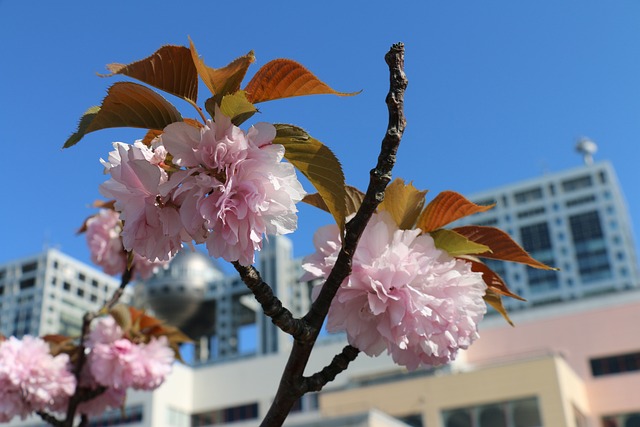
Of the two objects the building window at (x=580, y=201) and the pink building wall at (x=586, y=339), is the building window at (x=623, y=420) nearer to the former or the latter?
the pink building wall at (x=586, y=339)

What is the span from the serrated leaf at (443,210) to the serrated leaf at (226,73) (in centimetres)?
66

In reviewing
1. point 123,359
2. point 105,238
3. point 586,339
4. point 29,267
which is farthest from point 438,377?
point 29,267

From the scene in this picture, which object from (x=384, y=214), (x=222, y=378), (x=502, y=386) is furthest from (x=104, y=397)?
(x=222, y=378)

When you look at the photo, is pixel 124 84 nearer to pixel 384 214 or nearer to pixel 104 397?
pixel 384 214

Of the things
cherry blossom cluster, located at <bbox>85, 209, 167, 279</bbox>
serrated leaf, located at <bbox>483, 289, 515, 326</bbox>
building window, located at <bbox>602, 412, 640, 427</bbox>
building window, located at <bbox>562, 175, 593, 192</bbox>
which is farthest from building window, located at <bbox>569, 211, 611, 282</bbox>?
serrated leaf, located at <bbox>483, 289, 515, 326</bbox>

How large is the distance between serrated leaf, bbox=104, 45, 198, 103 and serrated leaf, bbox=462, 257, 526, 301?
0.89 m

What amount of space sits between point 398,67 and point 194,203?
19.3 inches

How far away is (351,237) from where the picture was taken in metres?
1.57

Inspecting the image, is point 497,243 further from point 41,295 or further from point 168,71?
point 41,295

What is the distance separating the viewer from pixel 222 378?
31.1 metres

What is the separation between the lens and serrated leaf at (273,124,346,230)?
4.91 feet

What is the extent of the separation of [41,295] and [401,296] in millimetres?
90830

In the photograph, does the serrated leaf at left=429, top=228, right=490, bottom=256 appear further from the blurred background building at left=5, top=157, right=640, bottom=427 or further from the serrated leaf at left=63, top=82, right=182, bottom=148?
the blurred background building at left=5, top=157, right=640, bottom=427

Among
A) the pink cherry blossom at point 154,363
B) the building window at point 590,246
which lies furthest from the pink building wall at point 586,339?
the building window at point 590,246
